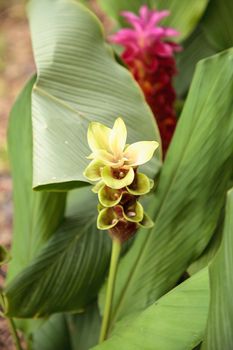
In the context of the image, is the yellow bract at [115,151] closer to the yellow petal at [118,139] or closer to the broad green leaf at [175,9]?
the yellow petal at [118,139]

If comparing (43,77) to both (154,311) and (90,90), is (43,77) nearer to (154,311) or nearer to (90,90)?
(90,90)

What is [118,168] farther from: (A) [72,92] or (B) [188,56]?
(B) [188,56]

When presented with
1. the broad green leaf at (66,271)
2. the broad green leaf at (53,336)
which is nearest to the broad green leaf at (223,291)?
the broad green leaf at (66,271)

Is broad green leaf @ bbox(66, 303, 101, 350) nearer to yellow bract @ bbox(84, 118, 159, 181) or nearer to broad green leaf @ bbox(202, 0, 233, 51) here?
yellow bract @ bbox(84, 118, 159, 181)

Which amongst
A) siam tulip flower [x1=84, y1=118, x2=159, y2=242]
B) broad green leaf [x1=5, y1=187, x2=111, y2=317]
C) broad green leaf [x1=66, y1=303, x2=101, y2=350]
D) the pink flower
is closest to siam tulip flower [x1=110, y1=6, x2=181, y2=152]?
the pink flower

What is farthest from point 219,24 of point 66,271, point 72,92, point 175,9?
point 66,271
